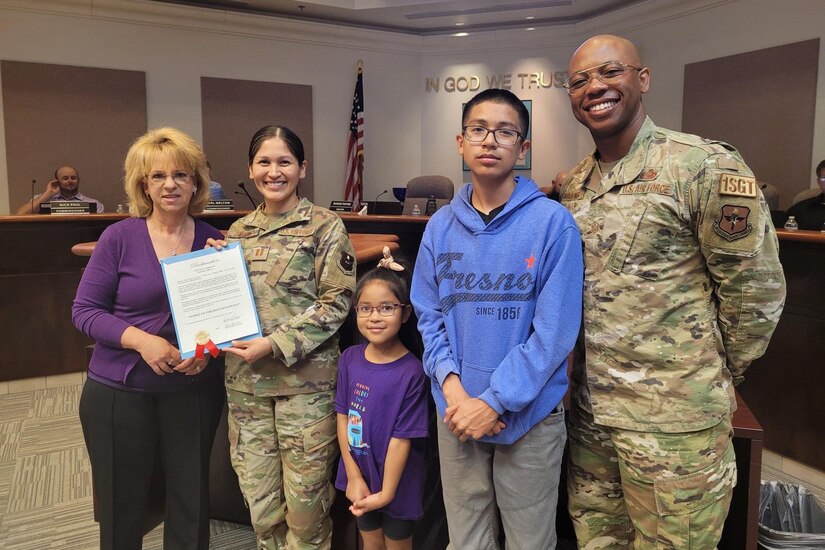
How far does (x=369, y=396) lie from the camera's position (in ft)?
5.31

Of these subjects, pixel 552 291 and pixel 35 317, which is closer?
pixel 552 291

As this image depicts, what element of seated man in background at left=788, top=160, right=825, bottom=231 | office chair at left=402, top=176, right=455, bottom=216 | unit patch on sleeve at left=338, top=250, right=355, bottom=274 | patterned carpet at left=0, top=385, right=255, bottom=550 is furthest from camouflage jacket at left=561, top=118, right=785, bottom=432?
office chair at left=402, top=176, right=455, bottom=216

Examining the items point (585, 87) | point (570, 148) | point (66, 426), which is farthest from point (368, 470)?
point (570, 148)

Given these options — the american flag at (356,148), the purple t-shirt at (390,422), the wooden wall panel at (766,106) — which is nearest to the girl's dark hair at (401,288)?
the purple t-shirt at (390,422)

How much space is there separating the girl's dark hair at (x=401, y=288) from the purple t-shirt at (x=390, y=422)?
169 millimetres

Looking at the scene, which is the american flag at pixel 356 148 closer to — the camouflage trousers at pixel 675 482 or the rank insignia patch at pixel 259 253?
the rank insignia patch at pixel 259 253

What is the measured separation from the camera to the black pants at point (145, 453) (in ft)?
5.34

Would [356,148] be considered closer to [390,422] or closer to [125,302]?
[125,302]

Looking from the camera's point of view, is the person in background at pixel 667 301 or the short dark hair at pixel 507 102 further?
the short dark hair at pixel 507 102

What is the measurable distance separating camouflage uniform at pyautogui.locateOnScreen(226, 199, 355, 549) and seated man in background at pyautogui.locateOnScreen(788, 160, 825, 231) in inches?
154

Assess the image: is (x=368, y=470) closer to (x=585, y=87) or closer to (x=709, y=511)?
(x=709, y=511)

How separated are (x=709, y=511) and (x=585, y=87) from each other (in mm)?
1004

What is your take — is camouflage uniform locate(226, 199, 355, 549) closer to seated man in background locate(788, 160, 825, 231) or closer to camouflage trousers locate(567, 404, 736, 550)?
camouflage trousers locate(567, 404, 736, 550)

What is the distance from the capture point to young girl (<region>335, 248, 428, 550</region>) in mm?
1599
